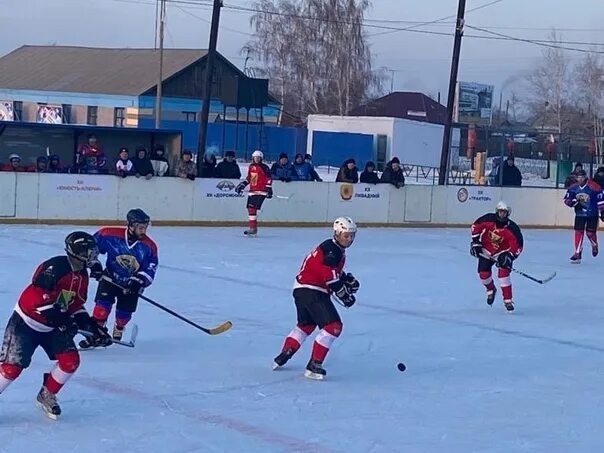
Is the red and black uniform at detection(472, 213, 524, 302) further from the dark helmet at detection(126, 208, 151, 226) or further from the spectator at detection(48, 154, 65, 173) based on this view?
the spectator at detection(48, 154, 65, 173)

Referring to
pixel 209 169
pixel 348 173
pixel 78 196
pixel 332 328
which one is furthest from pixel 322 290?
pixel 348 173

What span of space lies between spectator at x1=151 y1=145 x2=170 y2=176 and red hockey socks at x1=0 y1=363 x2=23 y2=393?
12.5 meters

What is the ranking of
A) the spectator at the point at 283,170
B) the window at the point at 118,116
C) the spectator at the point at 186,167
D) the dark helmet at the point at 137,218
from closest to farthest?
1. the dark helmet at the point at 137,218
2. the spectator at the point at 186,167
3. the spectator at the point at 283,170
4. the window at the point at 118,116

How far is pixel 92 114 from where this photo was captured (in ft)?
152

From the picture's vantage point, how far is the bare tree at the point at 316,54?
169ft

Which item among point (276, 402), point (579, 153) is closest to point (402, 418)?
point (276, 402)

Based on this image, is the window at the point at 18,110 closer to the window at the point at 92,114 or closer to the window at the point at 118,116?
the window at the point at 92,114

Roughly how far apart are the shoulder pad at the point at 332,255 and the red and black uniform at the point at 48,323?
1775 millimetres

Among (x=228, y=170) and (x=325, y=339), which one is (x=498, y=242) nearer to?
(x=325, y=339)

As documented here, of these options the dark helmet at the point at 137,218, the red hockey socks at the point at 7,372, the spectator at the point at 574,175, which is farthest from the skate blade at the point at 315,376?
the spectator at the point at 574,175

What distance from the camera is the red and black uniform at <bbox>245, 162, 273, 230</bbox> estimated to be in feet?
55.5

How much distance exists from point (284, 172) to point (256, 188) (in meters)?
2.26

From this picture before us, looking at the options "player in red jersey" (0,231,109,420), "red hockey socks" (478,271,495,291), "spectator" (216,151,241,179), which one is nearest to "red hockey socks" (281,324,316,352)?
"player in red jersey" (0,231,109,420)

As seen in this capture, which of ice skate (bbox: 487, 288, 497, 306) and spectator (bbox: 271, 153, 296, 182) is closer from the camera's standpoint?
ice skate (bbox: 487, 288, 497, 306)
